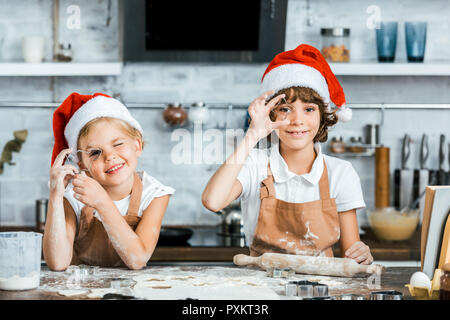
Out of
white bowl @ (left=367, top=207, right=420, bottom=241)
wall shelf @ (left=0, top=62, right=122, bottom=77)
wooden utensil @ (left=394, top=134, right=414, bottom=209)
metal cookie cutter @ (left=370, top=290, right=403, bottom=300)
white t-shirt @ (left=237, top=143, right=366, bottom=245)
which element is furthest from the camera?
wooden utensil @ (left=394, top=134, right=414, bottom=209)

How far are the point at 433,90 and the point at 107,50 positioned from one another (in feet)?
4.15

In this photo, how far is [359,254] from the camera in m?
1.17

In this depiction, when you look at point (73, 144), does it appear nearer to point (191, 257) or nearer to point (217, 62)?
point (191, 257)

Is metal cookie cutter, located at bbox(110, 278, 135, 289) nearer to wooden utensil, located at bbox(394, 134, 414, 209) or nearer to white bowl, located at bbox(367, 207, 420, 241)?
white bowl, located at bbox(367, 207, 420, 241)

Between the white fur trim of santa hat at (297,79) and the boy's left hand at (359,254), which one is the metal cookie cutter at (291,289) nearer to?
the boy's left hand at (359,254)

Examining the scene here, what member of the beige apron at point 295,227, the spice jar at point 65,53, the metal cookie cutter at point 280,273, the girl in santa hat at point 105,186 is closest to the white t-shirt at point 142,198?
the girl in santa hat at point 105,186

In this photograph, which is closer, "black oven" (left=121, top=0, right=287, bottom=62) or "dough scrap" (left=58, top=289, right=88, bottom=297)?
"dough scrap" (left=58, top=289, right=88, bottom=297)

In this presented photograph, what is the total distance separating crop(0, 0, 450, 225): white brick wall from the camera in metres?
2.18

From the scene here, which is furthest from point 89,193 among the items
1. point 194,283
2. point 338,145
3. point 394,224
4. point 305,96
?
point 338,145

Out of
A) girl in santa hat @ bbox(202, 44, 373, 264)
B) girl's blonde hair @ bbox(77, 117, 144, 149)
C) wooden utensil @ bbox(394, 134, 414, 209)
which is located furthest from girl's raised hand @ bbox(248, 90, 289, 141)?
wooden utensil @ bbox(394, 134, 414, 209)

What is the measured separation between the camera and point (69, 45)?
2115 millimetres

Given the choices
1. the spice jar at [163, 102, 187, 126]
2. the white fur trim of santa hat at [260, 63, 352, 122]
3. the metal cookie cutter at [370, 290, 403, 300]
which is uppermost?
the white fur trim of santa hat at [260, 63, 352, 122]

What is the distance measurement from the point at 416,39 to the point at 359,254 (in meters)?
1.20

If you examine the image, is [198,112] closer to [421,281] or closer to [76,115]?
[76,115]
